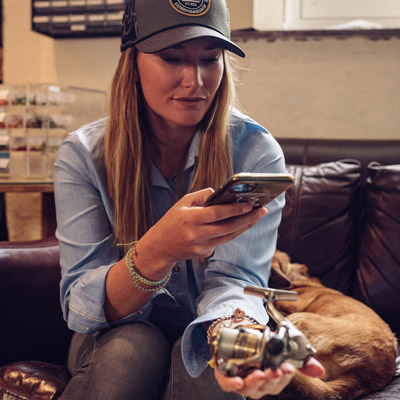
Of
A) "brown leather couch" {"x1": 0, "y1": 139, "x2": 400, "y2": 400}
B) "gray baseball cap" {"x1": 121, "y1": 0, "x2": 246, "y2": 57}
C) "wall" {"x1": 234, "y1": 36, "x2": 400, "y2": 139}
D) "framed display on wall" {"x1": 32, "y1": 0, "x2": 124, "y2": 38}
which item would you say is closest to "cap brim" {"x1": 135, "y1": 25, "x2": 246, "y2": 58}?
"gray baseball cap" {"x1": 121, "y1": 0, "x2": 246, "y2": 57}

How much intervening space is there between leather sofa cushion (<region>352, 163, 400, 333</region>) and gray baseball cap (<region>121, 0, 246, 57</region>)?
87 centimetres

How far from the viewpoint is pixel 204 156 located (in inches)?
43.4

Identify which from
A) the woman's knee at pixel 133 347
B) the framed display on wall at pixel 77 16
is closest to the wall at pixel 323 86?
the framed display on wall at pixel 77 16

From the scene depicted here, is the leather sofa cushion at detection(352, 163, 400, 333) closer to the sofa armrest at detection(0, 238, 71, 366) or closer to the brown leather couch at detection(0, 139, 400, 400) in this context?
the brown leather couch at detection(0, 139, 400, 400)

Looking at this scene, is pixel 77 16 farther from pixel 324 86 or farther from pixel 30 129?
pixel 324 86

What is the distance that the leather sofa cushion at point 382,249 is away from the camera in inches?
62.3

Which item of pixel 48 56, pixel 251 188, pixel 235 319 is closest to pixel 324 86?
pixel 48 56

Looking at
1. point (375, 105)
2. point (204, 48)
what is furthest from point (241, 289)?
point (375, 105)

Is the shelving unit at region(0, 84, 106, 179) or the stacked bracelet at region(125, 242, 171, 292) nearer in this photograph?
the stacked bracelet at region(125, 242, 171, 292)

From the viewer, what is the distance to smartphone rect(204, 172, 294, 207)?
629 millimetres

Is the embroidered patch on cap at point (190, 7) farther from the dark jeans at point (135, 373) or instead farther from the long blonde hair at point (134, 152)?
the dark jeans at point (135, 373)

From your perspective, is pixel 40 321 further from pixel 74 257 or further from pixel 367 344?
pixel 367 344

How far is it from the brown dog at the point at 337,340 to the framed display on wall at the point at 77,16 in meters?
1.40

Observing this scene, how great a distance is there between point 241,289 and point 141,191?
1.02 feet
